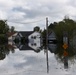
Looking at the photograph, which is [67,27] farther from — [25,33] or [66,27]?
[25,33]

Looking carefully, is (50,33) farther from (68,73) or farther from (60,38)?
(68,73)

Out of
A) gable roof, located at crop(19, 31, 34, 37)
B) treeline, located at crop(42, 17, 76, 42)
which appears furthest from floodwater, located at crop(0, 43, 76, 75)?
gable roof, located at crop(19, 31, 34, 37)

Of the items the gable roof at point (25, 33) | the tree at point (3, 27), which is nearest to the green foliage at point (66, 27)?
the tree at point (3, 27)

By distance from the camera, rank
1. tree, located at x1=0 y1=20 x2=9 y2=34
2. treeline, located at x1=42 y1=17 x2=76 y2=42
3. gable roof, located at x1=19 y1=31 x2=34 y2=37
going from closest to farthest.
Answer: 1. treeline, located at x1=42 y1=17 x2=76 y2=42
2. tree, located at x1=0 y1=20 x2=9 y2=34
3. gable roof, located at x1=19 y1=31 x2=34 y2=37

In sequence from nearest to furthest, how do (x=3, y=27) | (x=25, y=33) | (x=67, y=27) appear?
(x=67, y=27) < (x=3, y=27) < (x=25, y=33)

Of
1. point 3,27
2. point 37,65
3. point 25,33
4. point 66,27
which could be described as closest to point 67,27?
point 66,27

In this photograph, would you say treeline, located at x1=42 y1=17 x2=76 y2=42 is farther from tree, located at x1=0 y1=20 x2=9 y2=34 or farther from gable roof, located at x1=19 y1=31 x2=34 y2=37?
gable roof, located at x1=19 y1=31 x2=34 y2=37

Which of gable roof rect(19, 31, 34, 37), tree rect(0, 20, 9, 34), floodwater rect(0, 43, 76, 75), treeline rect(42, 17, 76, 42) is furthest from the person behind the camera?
gable roof rect(19, 31, 34, 37)

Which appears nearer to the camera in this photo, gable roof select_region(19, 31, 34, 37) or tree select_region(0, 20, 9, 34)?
tree select_region(0, 20, 9, 34)

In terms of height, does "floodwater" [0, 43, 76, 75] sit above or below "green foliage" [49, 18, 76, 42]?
below

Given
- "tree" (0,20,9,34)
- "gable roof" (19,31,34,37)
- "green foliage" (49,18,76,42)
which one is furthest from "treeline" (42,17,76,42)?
"gable roof" (19,31,34,37)

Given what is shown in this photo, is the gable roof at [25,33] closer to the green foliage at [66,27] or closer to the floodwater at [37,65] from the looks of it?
the green foliage at [66,27]

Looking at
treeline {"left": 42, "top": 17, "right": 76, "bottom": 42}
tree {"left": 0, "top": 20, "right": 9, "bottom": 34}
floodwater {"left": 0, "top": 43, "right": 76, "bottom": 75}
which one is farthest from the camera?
tree {"left": 0, "top": 20, "right": 9, "bottom": 34}

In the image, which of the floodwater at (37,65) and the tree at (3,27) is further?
the tree at (3,27)
